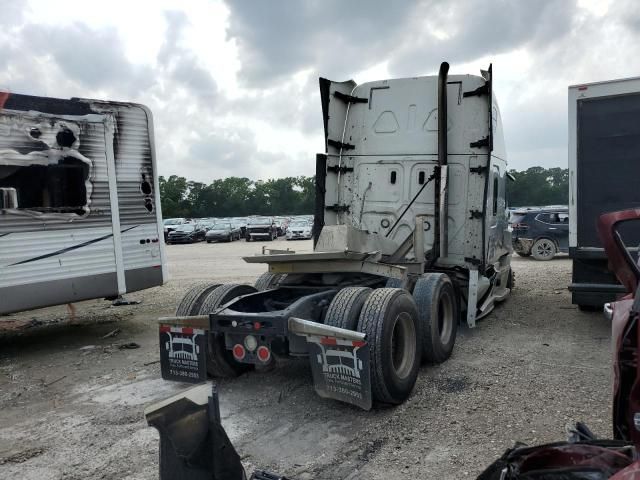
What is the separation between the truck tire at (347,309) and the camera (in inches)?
177

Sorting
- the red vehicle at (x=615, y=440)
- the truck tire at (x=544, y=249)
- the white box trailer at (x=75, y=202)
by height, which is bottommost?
the truck tire at (x=544, y=249)

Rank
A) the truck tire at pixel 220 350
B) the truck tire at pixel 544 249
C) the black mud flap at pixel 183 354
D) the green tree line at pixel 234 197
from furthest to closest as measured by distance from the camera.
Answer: the green tree line at pixel 234 197 < the truck tire at pixel 544 249 < the truck tire at pixel 220 350 < the black mud flap at pixel 183 354

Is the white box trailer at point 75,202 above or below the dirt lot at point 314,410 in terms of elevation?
above

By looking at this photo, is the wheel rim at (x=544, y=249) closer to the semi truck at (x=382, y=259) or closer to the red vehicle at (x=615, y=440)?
the semi truck at (x=382, y=259)

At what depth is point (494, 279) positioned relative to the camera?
8234mm

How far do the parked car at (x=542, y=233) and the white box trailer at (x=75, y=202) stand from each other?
12788mm

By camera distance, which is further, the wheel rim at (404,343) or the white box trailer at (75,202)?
the white box trailer at (75,202)

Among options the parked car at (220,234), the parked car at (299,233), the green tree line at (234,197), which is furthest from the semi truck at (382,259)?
the green tree line at (234,197)

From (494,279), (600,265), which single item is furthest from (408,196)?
(600,265)

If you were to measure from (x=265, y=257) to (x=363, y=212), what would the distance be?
2680 millimetres

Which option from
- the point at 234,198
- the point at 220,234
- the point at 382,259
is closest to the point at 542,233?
the point at 382,259

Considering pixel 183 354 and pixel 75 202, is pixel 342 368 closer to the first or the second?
pixel 183 354

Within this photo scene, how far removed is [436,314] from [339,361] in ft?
6.39

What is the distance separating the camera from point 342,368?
4.16m
